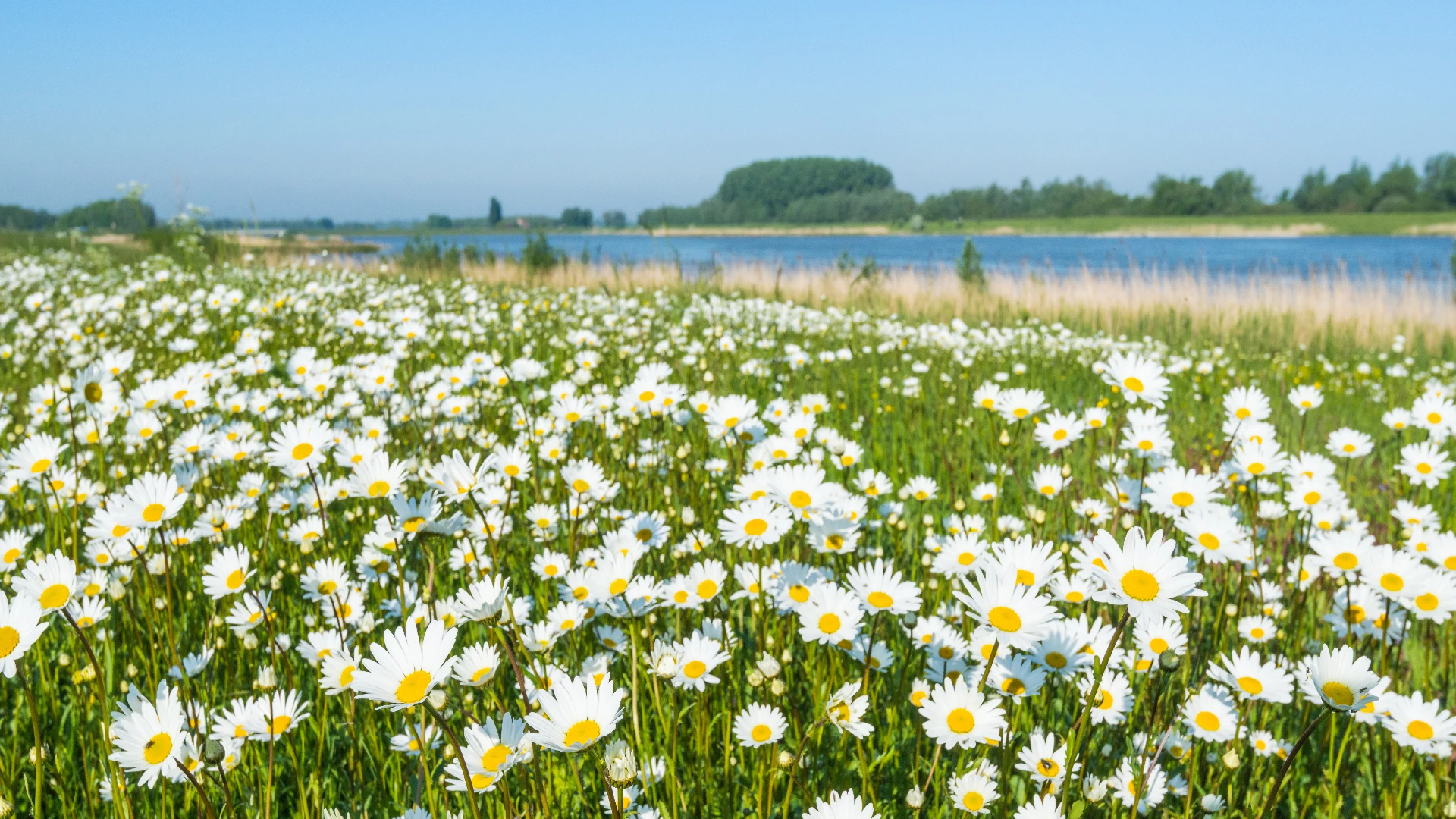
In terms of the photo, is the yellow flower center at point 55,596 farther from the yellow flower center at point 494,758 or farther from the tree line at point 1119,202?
the tree line at point 1119,202

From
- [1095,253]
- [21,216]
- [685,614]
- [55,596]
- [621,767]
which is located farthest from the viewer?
[21,216]

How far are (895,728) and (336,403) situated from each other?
2.59m

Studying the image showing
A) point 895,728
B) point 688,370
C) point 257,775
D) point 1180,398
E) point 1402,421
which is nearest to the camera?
point 257,775

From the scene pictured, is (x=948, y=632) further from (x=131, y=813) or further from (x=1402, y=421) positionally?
(x=1402, y=421)

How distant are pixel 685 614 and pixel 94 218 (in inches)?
1168

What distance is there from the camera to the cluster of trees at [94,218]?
960 cm

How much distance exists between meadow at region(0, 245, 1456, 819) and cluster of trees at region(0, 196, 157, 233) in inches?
289

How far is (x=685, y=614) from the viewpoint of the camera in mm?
1947

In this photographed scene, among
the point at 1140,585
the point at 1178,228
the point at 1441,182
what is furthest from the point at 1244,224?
the point at 1140,585

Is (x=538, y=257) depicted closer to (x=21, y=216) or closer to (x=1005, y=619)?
(x=1005, y=619)

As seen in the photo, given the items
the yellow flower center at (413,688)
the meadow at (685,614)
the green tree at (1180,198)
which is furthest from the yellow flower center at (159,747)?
the green tree at (1180,198)

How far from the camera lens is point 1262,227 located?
6159 centimetres

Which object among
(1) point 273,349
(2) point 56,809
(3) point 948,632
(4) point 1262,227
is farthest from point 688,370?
(4) point 1262,227

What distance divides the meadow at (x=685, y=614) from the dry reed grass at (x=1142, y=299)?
5.57 metres
